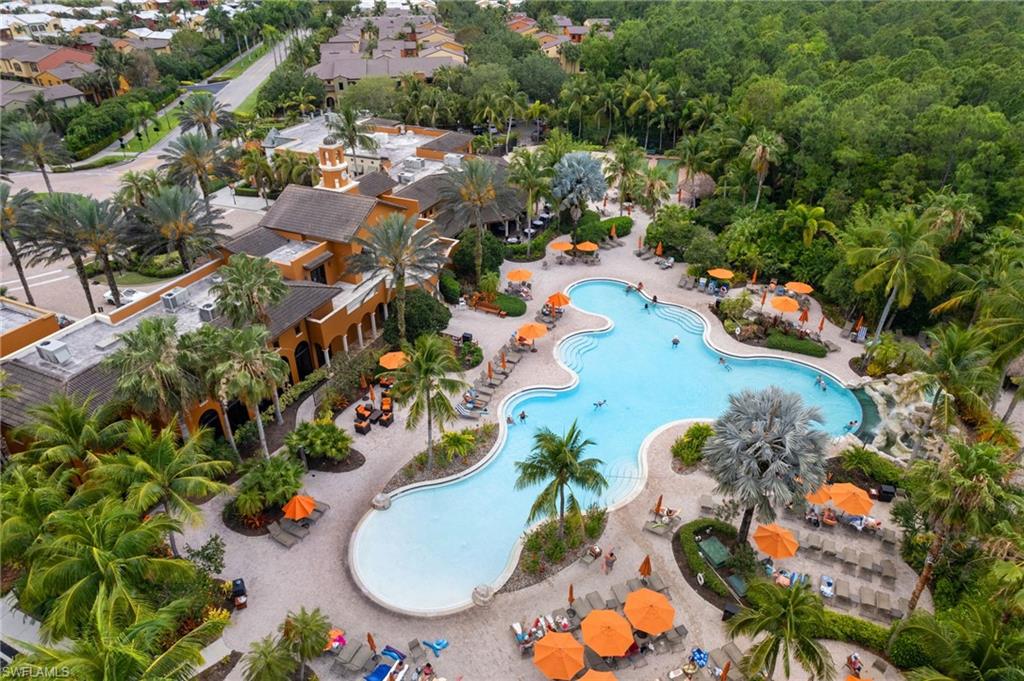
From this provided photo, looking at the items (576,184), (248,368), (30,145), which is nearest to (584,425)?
(248,368)

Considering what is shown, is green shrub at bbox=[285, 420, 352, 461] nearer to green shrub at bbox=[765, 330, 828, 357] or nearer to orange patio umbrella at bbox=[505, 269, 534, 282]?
orange patio umbrella at bbox=[505, 269, 534, 282]

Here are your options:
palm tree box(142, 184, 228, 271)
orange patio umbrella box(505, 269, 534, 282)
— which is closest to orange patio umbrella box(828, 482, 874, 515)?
orange patio umbrella box(505, 269, 534, 282)

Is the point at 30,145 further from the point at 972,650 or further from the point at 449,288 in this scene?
the point at 972,650

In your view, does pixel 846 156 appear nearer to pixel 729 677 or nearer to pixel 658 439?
pixel 658 439

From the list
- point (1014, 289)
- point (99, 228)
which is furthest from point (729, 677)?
point (99, 228)

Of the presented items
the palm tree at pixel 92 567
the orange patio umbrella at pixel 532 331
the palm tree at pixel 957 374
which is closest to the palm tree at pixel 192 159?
the orange patio umbrella at pixel 532 331

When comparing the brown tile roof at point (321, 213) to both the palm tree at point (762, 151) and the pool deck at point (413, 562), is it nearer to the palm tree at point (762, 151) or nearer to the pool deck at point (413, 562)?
the pool deck at point (413, 562)
